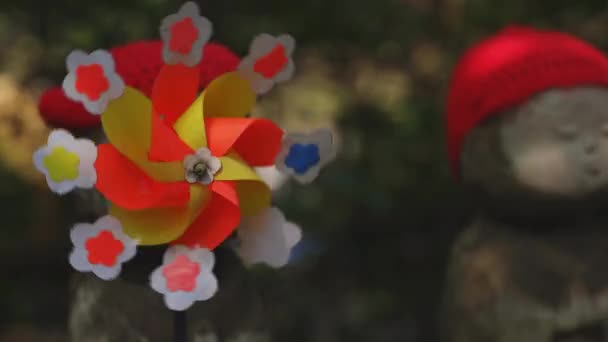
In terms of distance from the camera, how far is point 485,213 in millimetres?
1537

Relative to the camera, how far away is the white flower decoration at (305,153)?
1.12 meters

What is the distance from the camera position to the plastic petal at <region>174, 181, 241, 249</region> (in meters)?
1.09

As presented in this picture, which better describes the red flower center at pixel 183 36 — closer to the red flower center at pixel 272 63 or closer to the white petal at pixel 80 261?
the red flower center at pixel 272 63

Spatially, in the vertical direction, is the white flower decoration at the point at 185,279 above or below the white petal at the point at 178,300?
above

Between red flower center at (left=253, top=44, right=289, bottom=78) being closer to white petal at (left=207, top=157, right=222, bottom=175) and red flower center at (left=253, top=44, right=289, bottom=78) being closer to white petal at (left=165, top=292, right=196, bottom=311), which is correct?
white petal at (left=207, top=157, right=222, bottom=175)

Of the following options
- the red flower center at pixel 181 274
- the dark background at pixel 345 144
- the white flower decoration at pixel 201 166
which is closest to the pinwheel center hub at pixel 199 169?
the white flower decoration at pixel 201 166

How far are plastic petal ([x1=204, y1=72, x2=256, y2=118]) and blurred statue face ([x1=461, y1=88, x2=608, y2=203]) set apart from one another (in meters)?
0.47

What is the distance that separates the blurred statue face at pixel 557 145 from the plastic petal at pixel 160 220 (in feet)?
1.79

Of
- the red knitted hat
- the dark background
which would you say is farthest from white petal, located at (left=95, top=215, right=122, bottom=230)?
the dark background

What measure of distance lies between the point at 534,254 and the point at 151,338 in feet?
2.05

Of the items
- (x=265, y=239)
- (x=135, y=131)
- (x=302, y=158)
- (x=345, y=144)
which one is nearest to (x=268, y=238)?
(x=265, y=239)

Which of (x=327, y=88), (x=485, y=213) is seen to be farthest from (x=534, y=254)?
(x=327, y=88)

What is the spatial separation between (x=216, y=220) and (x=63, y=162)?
19 centimetres

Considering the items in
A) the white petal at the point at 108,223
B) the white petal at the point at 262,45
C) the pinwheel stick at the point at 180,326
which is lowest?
the pinwheel stick at the point at 180,326
